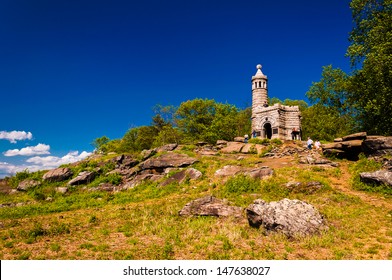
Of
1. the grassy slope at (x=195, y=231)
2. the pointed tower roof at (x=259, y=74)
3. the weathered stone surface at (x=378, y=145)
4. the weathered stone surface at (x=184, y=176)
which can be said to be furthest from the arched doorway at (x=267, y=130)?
the grassy slope at (x=195, y=231)

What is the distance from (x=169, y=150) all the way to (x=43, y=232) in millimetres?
20638

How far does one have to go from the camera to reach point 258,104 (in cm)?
4588

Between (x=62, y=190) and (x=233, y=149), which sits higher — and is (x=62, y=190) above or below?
below

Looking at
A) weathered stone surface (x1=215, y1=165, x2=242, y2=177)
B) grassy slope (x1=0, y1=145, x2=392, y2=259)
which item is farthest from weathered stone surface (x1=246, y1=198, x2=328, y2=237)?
weathered stone surface (x1=215, y1=165, x2=242, y2=177)

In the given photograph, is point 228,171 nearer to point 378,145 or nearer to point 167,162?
point 167,162

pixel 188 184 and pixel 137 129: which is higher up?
pixel 137 129

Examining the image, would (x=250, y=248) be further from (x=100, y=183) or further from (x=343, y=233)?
(x=100, y=183)

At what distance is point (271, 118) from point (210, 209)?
103ft

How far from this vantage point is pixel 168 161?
2711 centimetres

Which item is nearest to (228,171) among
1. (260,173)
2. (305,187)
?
(260,173)

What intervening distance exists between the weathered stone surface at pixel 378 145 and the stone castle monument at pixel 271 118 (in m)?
19.7

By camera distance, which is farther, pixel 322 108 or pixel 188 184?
pixel 322 108

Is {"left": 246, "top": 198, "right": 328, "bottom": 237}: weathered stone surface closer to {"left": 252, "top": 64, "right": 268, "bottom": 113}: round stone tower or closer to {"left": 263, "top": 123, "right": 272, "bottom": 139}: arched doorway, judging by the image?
{"left": 263, "top": 123, "right": 272, "bottom": 139}: arched doorway
